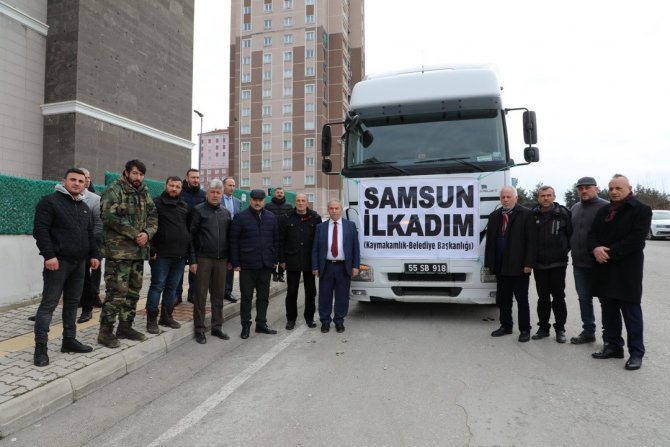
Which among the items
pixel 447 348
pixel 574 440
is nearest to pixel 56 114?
pixel 447 348

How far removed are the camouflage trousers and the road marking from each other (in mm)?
1603

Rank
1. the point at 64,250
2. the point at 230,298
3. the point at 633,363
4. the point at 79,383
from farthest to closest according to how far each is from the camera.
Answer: the point at 230,298
the point at 633,363
the point at 64,250
the point at 79,383

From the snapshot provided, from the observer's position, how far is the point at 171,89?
21.3m

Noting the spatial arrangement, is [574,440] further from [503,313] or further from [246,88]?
[246,88]

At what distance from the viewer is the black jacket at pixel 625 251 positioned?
4.45 metres

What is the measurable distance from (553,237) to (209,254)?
4324 millimetres

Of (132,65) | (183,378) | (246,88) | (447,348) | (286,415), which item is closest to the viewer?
(286,415)

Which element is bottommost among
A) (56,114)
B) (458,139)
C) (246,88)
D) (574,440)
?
(574,440)

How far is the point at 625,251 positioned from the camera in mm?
4477

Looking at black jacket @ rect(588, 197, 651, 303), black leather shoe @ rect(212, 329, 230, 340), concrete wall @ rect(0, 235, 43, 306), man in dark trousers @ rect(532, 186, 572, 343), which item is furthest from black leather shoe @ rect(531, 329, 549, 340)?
concrete wall @ rect(0, 235, 43, 306)

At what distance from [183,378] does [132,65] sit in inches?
715

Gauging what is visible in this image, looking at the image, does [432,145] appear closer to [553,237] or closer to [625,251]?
[553,237]

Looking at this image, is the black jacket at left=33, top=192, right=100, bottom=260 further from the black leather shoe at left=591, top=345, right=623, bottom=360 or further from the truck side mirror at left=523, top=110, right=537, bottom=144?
the truck side mirror at left=523, top=110, right=537, bottom=144

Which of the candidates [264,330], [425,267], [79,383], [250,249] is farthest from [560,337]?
[79,383]
